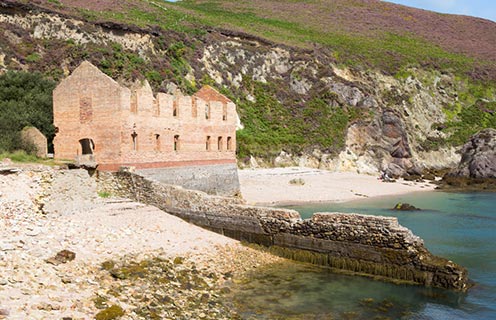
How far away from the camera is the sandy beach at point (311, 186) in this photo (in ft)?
112

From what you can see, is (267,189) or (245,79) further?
(245,79)

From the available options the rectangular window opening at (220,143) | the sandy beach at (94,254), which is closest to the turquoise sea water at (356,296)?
the sandy beach at (94,254)

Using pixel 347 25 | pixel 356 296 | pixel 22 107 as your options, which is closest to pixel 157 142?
pixel 22 107

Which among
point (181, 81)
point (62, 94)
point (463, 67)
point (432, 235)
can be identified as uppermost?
point (463, 67)

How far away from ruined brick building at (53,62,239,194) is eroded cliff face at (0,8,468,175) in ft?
63.2

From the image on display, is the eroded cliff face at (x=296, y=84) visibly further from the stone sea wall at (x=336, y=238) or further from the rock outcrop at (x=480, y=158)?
the stone sea wall at (x=336, y=238)

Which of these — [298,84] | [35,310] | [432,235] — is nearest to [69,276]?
[35,310]

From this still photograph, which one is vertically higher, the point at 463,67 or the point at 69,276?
the point at 463,67

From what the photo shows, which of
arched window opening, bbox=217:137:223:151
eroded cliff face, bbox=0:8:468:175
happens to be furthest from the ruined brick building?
eroded cliff face, bbox=0:8:468:175

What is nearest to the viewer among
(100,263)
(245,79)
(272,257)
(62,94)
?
(100,263)

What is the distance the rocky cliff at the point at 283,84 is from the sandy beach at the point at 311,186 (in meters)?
4.04

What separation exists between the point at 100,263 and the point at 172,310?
10.8 ft

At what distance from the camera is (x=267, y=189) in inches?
1430

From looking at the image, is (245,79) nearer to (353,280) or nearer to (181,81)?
(181,81)
